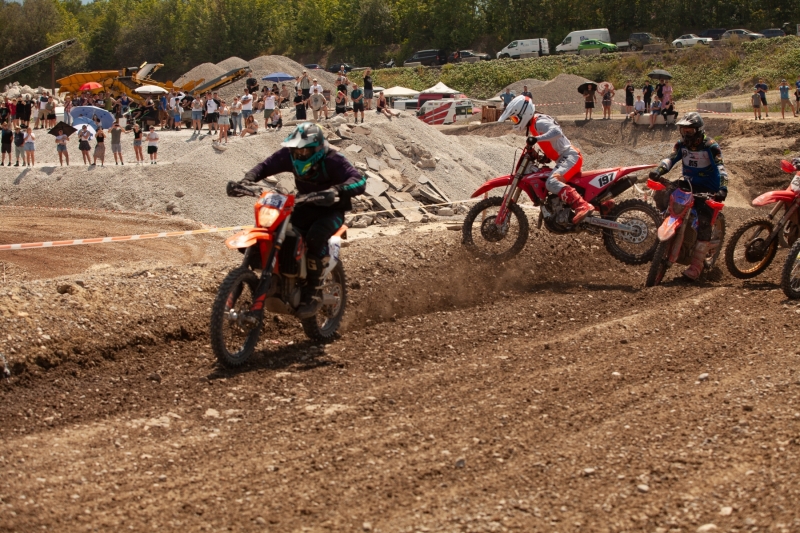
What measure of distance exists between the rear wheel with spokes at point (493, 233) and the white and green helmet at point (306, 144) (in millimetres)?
3677

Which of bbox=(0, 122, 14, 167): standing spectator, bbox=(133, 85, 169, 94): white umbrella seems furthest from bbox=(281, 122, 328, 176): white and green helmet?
bbox=(133, 85, 169, 94): white umbrella

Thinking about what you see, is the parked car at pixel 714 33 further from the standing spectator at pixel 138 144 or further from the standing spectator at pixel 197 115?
the standing spectator at pixel 138 144

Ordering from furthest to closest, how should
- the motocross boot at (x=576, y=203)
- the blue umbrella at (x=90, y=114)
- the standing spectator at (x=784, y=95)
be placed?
1. the blue umbrella at (x=90, y=114)
2. the standing spectator at (x=784, y=95)
3. the motocross boot at (x=576, y=203)

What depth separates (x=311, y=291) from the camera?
7578mm

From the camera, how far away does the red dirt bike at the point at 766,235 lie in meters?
10.2

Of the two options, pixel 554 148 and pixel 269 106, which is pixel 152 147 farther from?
pixel 554 148

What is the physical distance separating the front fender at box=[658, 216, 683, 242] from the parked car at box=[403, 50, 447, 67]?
63664mm

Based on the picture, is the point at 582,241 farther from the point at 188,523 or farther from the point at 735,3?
the point at 735,3

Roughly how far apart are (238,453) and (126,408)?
1.36 meters

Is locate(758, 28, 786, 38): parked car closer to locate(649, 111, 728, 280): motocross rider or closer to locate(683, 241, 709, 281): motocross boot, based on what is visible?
locate(649, 111, 728, 280): motocross rider

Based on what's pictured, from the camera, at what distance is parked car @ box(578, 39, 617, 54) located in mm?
63459

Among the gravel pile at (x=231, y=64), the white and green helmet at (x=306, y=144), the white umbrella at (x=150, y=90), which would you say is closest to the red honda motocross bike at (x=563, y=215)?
the white and green helmet at (x=306, y=144)

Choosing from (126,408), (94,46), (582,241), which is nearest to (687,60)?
(582,241)

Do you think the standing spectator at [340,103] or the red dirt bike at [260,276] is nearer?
the red dirt bike at [260,276]
